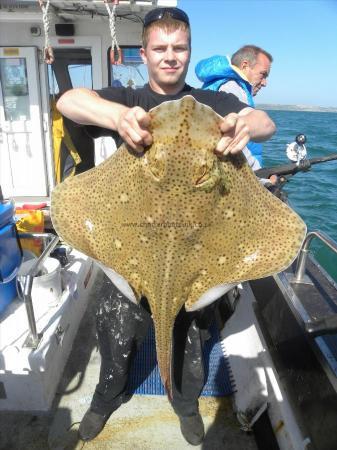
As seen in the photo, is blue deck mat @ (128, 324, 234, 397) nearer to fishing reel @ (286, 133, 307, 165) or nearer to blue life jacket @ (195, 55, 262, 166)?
blue life jacket @ (195, 55, 262, 166)

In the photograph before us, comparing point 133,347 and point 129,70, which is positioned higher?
point 129,70

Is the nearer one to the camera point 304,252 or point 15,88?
point 304,252

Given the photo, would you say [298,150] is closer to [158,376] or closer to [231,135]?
[158,376]

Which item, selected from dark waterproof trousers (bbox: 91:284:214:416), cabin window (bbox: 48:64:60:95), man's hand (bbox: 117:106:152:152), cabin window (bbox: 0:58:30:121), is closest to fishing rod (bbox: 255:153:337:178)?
dark waterproof trousers (bbox: 91:284:214:416)

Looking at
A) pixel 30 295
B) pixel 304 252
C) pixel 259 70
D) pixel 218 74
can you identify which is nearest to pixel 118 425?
pixel 30 295

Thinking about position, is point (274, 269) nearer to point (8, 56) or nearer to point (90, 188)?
point (90, 188)

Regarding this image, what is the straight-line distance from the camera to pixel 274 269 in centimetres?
187

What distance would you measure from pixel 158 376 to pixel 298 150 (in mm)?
4070

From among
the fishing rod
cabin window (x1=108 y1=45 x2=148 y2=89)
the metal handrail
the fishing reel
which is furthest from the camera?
cabin window (x1=108 y1=45 x2=148 y2=89)

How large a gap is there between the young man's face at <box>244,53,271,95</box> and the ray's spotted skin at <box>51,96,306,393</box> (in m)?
3.89

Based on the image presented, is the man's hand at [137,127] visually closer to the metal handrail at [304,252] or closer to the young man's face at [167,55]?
the young man's face at [167,55]

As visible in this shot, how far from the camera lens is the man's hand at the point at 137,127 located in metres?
1.50

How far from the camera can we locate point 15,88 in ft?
21.8

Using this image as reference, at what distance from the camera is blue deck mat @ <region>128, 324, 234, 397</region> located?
3539 mm
